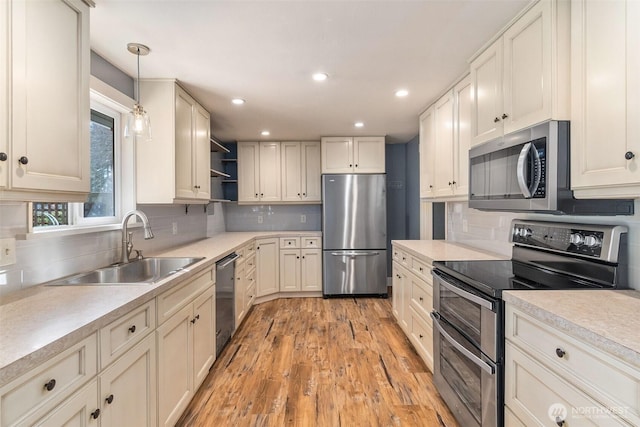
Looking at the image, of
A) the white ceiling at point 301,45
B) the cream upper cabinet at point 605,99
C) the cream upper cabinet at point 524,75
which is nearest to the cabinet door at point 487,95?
the cream upper cabinet at point 524,75

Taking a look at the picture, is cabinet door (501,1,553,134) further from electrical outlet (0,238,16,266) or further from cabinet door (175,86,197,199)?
electrical outlet (0,238,16,266)

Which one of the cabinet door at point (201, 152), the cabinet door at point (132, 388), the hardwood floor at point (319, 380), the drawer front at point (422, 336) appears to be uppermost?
the cabinet door at point (201, 152)

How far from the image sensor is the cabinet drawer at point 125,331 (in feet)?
3.75

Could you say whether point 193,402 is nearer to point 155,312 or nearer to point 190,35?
point 155,312

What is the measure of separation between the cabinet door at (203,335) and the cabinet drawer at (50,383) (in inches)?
38.0

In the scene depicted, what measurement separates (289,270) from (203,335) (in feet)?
7.23

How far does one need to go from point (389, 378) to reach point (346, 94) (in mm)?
2339

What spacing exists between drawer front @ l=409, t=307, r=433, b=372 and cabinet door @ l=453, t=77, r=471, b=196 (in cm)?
104

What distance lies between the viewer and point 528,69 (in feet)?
5.13

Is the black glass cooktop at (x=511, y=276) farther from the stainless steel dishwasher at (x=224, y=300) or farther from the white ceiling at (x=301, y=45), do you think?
the stainless steel dishwasher at (x=224, y=300)

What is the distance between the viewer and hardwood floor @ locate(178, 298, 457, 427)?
6.19ft

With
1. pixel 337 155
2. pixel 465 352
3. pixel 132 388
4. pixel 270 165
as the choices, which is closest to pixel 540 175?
pixel 465 352

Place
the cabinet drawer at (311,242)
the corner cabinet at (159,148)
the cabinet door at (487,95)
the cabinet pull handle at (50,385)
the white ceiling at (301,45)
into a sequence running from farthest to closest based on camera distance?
the cabinet drawer at (311,242) < the corner cabinet at (159,148) < the cabinet door at (487,95) < the white ceiling at (301,45) < the cabinet pull handle at (50,385)

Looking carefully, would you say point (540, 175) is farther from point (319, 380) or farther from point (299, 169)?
point (299, 169)
